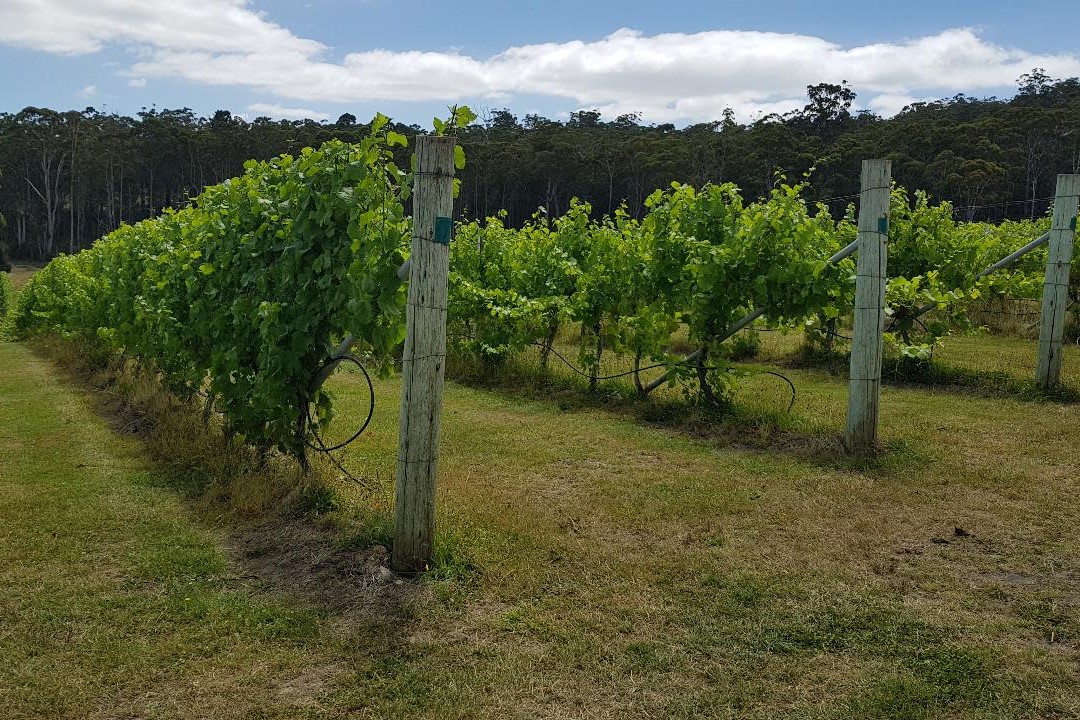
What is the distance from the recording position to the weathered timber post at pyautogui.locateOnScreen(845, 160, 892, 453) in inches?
256

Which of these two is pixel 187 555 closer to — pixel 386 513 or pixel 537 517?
pixel 386 513

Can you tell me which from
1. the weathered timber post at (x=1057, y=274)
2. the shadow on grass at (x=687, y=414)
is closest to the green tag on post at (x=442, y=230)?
the shadow on grass at (x=687, y=414)

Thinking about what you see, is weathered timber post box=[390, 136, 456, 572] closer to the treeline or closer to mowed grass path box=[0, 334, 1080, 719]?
mowed grass path box=[0, 334, 1080, 719]

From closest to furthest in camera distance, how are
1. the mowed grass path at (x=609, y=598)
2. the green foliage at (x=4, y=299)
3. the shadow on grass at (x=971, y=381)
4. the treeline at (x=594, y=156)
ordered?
the mowed grass path at (x=609, y=598)
the shadow on grass at (x=971, y=381)
the green foliage at (x=4, y=299)
the treeline at (x=594, y=156)

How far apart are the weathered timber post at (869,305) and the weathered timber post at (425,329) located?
3.70 meters

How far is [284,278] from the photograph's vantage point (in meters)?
5.57

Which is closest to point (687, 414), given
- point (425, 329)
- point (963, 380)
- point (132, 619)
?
point (963, 380)

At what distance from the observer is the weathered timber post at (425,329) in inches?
162

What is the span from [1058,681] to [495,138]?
63969 mm

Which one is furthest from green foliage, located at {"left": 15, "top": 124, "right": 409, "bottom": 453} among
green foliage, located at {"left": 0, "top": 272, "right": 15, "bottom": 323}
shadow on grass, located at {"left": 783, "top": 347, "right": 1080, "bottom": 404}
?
green foliage, located at {"left": 0, "top": 272, "right": 15, "bottom": 323}

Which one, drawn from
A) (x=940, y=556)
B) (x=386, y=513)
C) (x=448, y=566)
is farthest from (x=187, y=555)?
(x=940, y=556)

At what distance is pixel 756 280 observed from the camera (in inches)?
305

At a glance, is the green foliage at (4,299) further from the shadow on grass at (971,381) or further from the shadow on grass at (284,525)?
the shadow on grass at (971,381)

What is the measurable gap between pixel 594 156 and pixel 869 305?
47.9 metres
